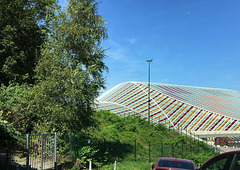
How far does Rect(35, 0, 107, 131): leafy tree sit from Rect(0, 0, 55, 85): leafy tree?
6.78ft

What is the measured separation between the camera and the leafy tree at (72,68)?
1670cm

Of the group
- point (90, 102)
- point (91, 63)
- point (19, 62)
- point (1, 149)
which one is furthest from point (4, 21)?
point (1, 149)

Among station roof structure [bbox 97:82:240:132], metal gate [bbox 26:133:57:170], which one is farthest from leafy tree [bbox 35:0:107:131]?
station roof structure [bbox 97:82:240:132]

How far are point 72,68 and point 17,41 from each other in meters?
6.51

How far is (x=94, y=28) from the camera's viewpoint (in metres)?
19.4

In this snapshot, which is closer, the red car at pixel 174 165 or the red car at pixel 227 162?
the red car at pixel 227 162

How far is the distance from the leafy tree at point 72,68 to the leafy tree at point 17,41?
6.78 ft

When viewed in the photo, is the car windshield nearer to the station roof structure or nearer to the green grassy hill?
the green grassy hill

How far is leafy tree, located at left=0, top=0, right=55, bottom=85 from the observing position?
64.6 feet

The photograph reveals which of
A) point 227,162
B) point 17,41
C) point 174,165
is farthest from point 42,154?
point 17,41

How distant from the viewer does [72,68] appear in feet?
60.6

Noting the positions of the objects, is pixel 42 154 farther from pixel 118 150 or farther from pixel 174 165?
pixel 118 150

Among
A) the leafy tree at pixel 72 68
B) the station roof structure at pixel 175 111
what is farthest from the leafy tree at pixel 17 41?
Result: the station roof structure at pixel 175 111

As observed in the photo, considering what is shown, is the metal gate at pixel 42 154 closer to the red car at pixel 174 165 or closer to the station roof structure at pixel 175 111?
the red car at pixel 174 165
